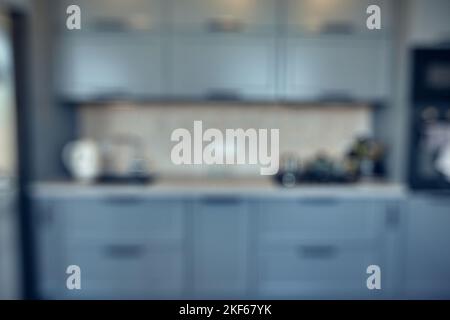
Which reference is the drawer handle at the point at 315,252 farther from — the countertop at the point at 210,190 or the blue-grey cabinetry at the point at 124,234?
the blue-grey cabinetry at the point at 124,234

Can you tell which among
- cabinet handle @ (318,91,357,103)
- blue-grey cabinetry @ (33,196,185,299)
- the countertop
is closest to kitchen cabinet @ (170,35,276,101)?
cabinet handle @ (318,91,357,103)

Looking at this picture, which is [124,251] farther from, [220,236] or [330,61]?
[330,61]

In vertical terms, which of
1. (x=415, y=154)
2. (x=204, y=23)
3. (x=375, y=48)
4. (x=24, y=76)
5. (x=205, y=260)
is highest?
(x=204, y=23)

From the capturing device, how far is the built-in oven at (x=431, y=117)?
1.56 meters

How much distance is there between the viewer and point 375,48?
1.75m

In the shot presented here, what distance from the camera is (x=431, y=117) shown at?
1.60m

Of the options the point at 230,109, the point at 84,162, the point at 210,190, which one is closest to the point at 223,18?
the point at 230,109

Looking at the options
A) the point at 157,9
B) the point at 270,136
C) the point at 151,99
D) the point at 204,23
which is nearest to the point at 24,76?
the point at 151,99

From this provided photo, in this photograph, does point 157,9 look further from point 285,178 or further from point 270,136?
point 270,136

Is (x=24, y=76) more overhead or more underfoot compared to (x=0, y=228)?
more overhead

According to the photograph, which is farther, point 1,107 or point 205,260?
point 205,260

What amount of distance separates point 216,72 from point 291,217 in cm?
78

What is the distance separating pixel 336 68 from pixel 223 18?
592 mm

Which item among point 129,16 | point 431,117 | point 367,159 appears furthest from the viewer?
point 367,159
